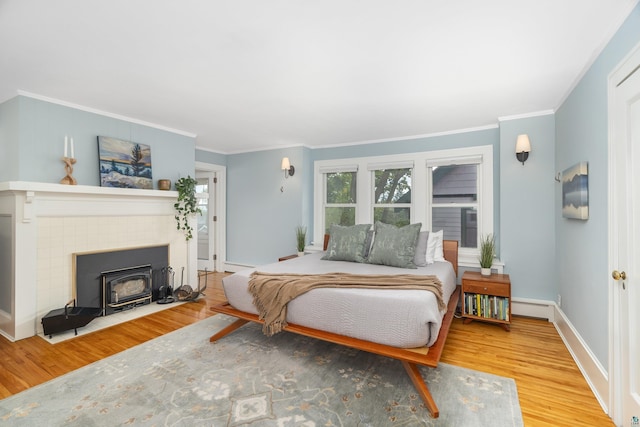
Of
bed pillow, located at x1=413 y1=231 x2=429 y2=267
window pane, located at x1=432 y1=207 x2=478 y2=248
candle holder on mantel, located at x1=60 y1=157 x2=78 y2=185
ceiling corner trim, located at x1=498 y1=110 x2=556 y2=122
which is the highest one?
ceiling corner trim, located at x1=498 y1=110 x2=556 y2=122

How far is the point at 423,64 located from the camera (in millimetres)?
2324

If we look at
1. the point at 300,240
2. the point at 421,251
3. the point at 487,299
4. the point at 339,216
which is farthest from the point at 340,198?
the point at 487,299

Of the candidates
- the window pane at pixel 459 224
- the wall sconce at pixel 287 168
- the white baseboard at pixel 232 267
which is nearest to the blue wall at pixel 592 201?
the window pane at pixel 459 224

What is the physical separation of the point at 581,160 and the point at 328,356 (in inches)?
103

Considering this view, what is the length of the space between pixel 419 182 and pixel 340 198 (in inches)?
52.0

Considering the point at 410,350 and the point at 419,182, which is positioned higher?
the point at 419,182

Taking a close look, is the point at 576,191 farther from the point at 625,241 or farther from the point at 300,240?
the point at 300,240

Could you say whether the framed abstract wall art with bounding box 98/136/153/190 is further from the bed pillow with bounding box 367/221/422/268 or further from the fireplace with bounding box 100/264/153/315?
the bed pillow with bounding box 367/221/422/268

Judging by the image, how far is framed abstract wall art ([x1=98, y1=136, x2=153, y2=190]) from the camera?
3492 millimetres

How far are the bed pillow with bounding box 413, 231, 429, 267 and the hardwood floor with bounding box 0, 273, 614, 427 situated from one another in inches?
29.8

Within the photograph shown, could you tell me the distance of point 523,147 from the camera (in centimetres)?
339

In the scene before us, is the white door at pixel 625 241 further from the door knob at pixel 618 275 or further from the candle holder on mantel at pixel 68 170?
the candle holder on mantel at pixel 68 170

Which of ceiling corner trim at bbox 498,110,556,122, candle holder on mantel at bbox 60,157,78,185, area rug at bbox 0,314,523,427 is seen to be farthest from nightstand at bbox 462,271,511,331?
candle holder on mantel at bbox 60,157,78,185

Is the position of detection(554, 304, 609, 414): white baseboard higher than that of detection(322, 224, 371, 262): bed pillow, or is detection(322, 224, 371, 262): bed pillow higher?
detection(322, 224, 371, 262): bed pillow
